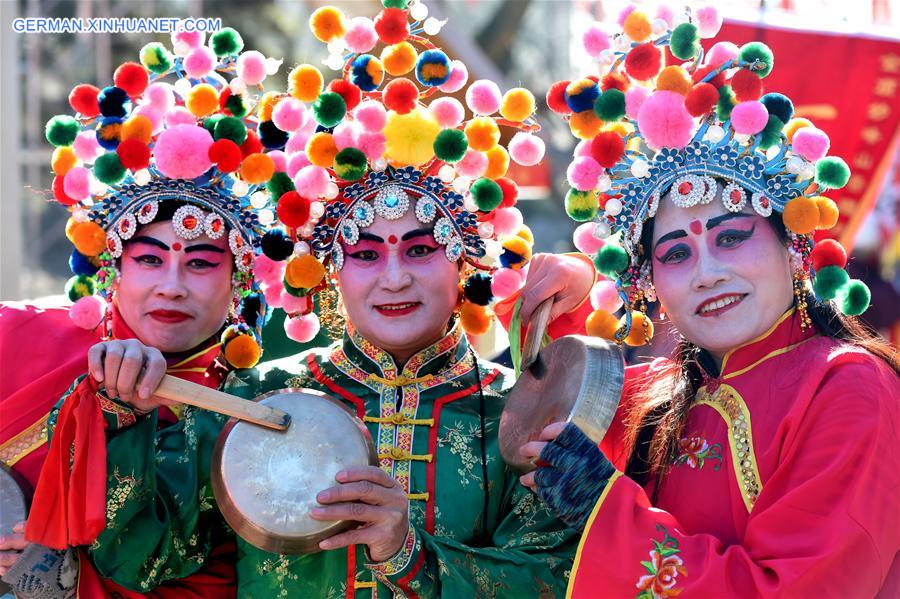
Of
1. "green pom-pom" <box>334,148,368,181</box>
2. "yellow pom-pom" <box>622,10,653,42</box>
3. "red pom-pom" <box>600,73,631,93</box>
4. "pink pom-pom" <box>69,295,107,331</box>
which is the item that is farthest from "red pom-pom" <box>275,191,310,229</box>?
"yellow pom-pom" <box>622,10,653,42</box>

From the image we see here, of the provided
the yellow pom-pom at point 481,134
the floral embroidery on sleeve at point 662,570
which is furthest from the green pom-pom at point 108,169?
the floral embroidery on sleeve at point 662,570

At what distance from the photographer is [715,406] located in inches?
123

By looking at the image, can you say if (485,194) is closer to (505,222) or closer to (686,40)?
(505,222)

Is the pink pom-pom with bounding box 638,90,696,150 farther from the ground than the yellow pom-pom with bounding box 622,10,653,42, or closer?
closer

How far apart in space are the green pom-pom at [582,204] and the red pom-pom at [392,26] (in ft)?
2.34

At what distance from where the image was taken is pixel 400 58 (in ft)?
11.3

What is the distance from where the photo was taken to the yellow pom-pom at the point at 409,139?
3338mm

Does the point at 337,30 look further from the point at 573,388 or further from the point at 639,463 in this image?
the point at 639,463

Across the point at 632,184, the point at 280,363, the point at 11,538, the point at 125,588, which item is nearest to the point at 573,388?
the point at 632,184

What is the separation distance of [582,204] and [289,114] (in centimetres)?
93

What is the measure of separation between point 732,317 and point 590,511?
2.19 feet

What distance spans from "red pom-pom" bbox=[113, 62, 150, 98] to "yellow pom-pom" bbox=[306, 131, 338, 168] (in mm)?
677

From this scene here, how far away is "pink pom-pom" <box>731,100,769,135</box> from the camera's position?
10.0 ft

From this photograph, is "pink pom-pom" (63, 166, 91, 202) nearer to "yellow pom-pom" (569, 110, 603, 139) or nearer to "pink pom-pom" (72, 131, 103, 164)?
"pink pom-pom" (72, 131, 103, 164)
